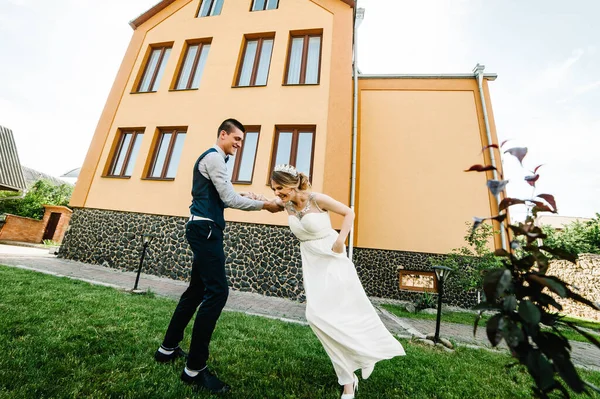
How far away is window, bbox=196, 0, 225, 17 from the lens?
1012 cm

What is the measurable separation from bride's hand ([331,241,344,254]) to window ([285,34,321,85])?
715 cm

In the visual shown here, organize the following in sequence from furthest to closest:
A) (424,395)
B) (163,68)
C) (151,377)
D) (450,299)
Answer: (163,68) → (450,299) → (424,395) → (151,377)

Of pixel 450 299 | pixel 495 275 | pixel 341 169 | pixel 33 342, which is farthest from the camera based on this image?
pixel 450 299

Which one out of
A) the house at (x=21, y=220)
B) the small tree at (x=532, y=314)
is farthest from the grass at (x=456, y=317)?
the house at (x=21, y=220)

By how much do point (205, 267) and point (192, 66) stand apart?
380 inches

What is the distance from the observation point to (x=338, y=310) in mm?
2201

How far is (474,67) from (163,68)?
445 inches

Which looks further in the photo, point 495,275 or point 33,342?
point 33,342

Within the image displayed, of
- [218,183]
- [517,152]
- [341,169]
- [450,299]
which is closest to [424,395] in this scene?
[517,152]

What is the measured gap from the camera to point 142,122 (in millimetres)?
8961

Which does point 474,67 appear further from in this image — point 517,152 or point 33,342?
point 33,342

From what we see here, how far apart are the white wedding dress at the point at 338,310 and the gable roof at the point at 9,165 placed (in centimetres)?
1886

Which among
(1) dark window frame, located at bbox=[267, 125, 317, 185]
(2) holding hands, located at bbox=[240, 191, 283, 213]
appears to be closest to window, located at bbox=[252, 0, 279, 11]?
(1) dark window frame, located at bbox=[267, 125, 317, 185]

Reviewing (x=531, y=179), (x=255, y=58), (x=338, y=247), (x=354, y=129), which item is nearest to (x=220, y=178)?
(x=338, y=247)
